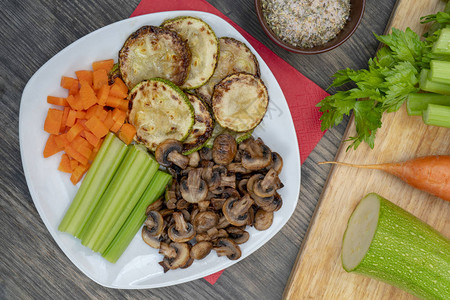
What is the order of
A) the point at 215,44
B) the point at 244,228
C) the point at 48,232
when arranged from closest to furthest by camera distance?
the point at 215,44 < the point at 244,228 < the point at 48,232

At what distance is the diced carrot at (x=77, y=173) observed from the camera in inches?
78.4

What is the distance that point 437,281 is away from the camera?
80.7 inches

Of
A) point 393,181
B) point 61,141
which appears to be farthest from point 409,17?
point 61,141

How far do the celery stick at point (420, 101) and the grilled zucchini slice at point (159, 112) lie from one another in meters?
1.19

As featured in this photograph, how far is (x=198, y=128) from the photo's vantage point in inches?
76.0

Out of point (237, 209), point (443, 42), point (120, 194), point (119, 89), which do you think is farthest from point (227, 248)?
point (443, 42)

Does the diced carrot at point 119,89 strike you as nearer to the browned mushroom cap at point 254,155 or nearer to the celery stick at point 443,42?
the browned mushroom cap at point 254,155

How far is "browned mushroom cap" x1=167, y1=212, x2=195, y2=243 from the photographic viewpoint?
1.91 meters

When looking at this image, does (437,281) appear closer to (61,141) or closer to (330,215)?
(330,215)

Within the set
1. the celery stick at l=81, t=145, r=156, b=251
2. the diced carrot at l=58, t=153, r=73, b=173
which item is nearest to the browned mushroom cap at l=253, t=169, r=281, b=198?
the celery stick at l=81, t=145, r=156, b=251

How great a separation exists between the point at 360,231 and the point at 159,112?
4.29 ft

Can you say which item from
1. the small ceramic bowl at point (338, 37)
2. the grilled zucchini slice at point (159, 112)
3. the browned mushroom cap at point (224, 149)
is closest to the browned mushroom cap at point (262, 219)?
the browned mushroom cap at point (224, 149)

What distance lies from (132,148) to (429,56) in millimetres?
1613

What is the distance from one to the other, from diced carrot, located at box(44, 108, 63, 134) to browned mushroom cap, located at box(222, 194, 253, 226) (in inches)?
37.8
